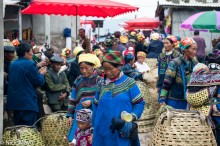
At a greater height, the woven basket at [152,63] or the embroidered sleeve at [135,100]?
the embroidered sleeve at [135,100]

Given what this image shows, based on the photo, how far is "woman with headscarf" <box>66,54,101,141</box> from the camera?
5.80 meters

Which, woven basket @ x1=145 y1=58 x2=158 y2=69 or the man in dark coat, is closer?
the man in dark coat

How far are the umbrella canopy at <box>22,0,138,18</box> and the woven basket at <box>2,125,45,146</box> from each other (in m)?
3.46

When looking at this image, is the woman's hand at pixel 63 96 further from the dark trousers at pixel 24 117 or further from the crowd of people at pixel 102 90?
the dark trousers at pixel 24 117

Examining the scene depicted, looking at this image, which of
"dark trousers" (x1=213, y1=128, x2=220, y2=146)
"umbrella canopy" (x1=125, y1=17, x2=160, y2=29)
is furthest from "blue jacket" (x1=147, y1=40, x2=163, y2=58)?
"umbrella canopy" (x1=125, y1=17, x2=160, y2=29)

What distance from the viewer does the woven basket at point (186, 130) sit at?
5555mm

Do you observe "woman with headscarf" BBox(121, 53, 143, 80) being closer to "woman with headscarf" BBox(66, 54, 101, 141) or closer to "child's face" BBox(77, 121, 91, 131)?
"woman with headscarf" BBox(66, 54, 101, 141)

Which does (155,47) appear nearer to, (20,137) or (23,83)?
(23,83)

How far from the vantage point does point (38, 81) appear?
6.95m

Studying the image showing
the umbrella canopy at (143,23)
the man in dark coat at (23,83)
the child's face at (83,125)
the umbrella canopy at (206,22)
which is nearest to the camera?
the child's face at (83,125)

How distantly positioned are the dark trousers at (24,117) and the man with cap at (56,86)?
80 cm

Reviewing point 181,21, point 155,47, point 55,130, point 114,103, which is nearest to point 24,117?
point 55,130

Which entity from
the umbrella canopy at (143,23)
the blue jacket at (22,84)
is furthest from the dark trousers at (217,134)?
the umbrella canopy at (143,23)

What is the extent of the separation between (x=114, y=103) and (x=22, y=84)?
2531 millimetres
